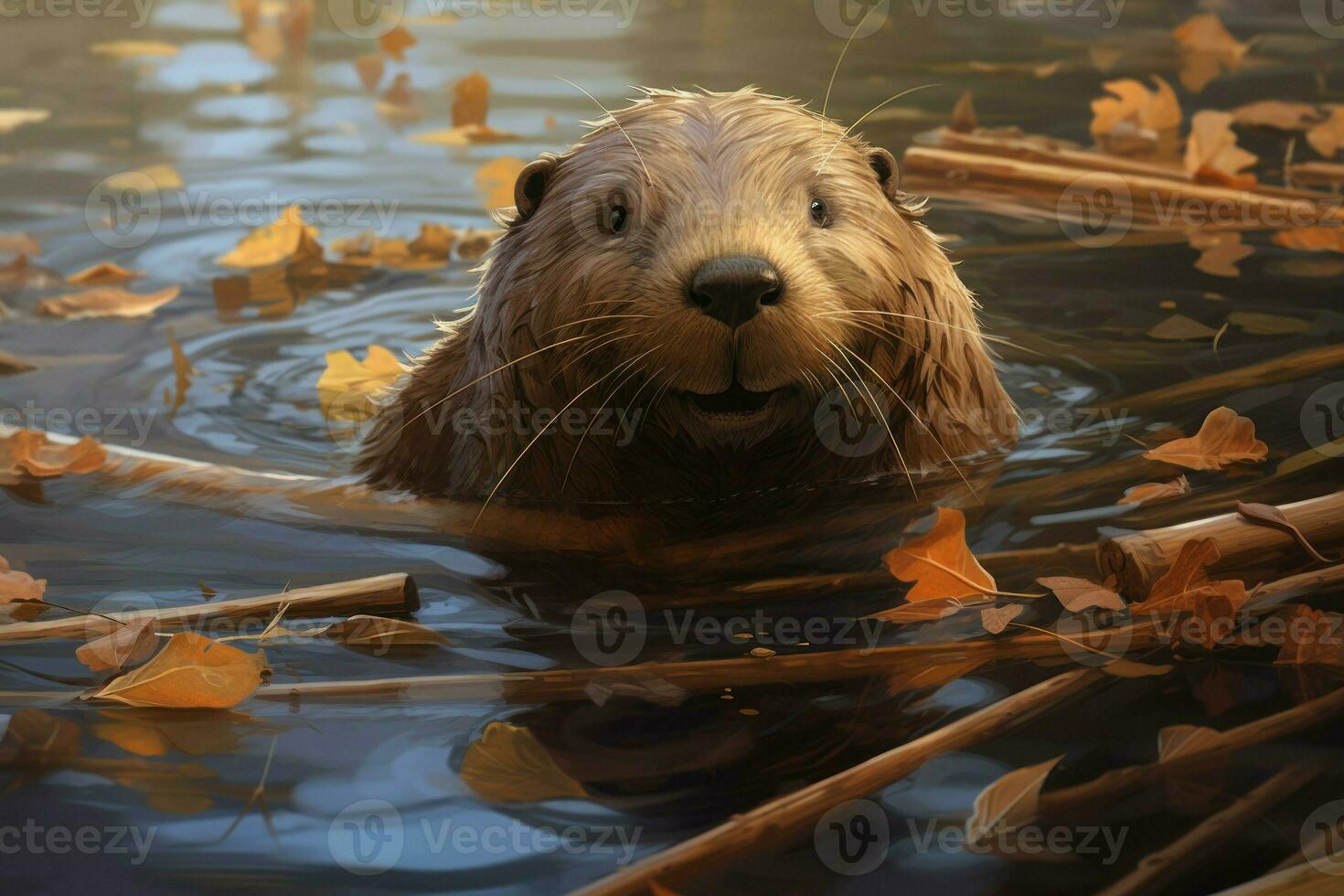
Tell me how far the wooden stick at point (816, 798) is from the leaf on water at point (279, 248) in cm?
476

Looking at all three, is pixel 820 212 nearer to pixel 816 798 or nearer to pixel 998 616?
pixel 998 616

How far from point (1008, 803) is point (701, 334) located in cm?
132

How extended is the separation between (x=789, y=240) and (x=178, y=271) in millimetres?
4062

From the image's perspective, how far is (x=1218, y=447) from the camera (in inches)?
165

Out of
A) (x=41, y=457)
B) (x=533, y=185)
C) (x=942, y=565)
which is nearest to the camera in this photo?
(x=942, y=565)

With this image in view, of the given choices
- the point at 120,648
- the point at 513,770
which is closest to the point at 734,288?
the point at 513,770

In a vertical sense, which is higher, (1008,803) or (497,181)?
(497,181)

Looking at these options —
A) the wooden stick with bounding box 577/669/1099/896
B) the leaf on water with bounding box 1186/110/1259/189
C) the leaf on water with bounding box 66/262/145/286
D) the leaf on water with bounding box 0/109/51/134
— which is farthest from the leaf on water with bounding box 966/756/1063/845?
the leaf on water with bounding box 0/109/51/134

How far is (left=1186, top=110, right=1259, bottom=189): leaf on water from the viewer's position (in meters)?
6.90

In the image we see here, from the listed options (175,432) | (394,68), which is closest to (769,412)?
(175,432)


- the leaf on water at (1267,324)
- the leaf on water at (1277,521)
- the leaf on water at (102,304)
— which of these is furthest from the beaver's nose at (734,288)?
the leaf on water at (102,304)

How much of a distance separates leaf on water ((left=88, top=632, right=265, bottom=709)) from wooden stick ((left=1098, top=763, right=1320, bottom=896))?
1.78 m

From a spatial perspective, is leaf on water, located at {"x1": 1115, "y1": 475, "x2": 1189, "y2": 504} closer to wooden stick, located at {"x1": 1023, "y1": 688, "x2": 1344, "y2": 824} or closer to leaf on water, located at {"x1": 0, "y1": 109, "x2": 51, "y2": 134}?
wooden stick, located at {"x1": 1023, "y1": 688, "x2": 1344, "y2": 824}

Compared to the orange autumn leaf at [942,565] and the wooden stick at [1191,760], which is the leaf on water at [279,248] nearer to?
the orange autumn leaf at [942,565]
